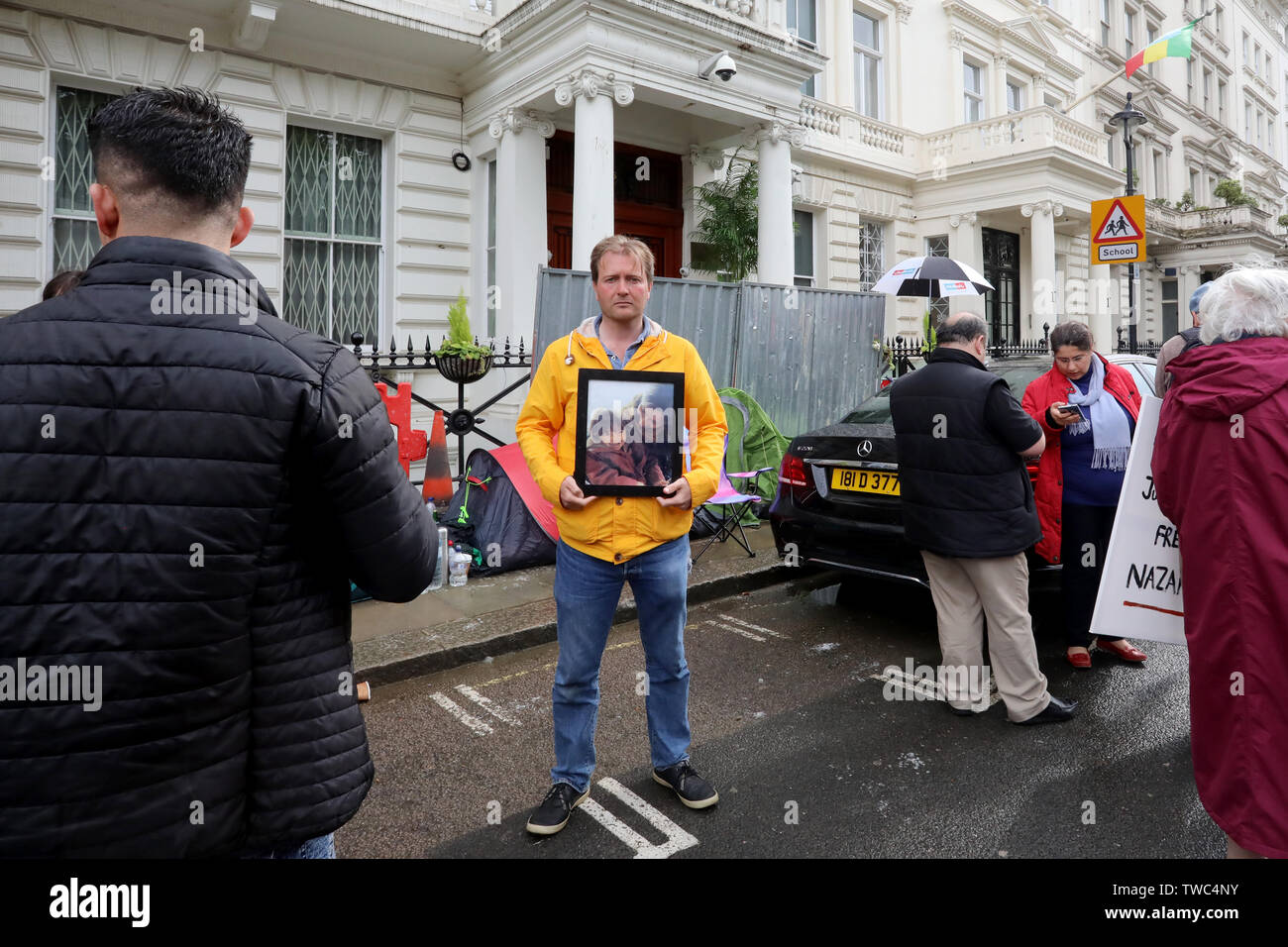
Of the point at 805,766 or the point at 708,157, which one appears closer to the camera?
the point at 805,766

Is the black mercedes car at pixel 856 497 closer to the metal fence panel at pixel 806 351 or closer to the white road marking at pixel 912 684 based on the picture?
the white road marking at pixel 912 684

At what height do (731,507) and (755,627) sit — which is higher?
(731,507)

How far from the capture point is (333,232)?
1097 cm

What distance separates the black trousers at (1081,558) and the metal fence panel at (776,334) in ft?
15.2

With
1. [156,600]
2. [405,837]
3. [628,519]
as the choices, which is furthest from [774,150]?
Answer: [156,600]

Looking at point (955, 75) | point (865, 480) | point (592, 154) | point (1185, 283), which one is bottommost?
point (865, 480)

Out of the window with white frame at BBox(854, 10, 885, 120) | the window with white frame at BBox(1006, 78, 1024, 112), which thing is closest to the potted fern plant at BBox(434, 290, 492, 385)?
the window with white frame at BBox(854, 10, 885, 120)

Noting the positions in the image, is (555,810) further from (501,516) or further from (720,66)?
(720,66)

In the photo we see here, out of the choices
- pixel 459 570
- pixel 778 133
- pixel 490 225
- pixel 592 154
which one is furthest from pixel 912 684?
pixel 490 225

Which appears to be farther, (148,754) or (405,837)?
(405,837)

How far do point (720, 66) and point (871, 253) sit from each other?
28.2 feet
